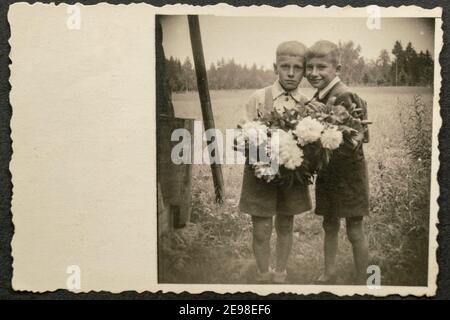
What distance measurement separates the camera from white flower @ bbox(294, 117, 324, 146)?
1.98 meters

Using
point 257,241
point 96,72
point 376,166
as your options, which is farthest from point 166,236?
point 376,166

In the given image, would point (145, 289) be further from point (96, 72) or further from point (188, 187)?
point (96, 72)

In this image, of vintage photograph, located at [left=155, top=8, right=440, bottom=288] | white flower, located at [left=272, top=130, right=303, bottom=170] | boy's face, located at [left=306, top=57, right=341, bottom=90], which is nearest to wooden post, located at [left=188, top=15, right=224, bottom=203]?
vintage photograph, located at [left=155, top=8, right=440, bottom=288]

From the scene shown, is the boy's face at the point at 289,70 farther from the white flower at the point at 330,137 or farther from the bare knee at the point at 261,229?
the bare knee at the point at 261,229

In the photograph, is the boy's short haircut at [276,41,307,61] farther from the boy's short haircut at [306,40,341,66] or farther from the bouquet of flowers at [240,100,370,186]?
the bouquet of flowers at [240,100,370,186]

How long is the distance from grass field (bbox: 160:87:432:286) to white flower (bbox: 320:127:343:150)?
142 millimetres

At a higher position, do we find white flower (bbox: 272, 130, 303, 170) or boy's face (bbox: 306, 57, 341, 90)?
boy's face (bbox: 306, 57, 341, 90)

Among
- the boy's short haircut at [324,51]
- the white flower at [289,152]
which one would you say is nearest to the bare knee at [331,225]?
the white flower at [289,152]

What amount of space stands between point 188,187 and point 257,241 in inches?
14.3

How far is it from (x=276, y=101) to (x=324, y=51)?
280mm

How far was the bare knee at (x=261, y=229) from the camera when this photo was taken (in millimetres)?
2049

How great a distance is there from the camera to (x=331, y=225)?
2045mm
